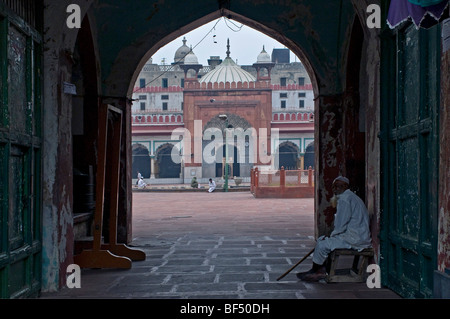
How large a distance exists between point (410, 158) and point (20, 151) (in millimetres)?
2844

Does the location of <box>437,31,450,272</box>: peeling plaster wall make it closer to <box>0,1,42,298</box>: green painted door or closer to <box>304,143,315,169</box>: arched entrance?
<box>0,1,42,298</box>: green painted door

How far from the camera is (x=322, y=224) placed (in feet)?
24.0

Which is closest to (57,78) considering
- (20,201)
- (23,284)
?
(20,201)

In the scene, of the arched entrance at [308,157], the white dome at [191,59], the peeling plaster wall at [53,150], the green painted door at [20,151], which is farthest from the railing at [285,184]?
the white dome at [191,59]

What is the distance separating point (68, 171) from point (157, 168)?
3140 cm

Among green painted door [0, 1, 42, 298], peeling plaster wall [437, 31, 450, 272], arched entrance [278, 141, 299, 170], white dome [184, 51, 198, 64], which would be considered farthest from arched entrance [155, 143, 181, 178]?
peeling plaster wall [437, 31, 450, 272]

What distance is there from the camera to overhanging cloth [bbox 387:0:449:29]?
287 centimetres

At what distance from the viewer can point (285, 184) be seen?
18719 mm

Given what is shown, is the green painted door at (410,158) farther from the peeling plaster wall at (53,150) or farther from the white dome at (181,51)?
the white dome at (181,51)

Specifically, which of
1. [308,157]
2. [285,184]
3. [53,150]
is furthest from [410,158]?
[308,157]

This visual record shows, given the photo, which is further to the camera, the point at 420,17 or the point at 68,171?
the point at 68,171
